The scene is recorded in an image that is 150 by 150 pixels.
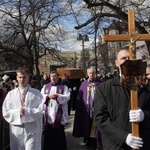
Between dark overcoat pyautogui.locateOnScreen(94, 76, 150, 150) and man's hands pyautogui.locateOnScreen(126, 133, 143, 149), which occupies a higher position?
dark overcoat pyautogui.locateOnScreen(94, 76, 150, 150)

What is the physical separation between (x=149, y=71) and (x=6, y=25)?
57.4 ft

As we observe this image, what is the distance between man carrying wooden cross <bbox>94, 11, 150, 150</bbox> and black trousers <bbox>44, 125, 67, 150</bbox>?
4.45 m

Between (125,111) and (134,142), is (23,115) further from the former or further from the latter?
(134,142)

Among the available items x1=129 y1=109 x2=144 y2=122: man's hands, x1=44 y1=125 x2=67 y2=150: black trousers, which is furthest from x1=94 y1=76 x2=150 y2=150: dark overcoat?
x1=44 y1=125 x2=67 y2=150: black trousers

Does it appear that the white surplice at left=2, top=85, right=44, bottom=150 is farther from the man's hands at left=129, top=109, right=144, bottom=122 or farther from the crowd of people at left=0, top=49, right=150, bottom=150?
the man's hands at left=129, top=109, right=144, bottom=122

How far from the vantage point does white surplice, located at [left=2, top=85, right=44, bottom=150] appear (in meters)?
5.39

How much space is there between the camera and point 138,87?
10.2ft

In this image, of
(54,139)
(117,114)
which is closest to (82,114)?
(54,139)

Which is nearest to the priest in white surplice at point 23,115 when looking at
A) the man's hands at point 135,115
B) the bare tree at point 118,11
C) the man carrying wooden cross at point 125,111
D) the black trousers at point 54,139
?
the black trousers at point 54,139

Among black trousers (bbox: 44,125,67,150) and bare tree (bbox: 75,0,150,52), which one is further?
bare tree (bbox: 75,0,150,52)

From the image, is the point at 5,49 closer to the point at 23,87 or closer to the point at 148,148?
the point at 23,87

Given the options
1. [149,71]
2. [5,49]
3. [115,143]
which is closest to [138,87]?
[115,143]

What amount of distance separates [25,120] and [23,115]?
0.09 metres

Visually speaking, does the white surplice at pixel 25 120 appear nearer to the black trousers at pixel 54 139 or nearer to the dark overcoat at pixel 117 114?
the black trousers at pixel 54 139
